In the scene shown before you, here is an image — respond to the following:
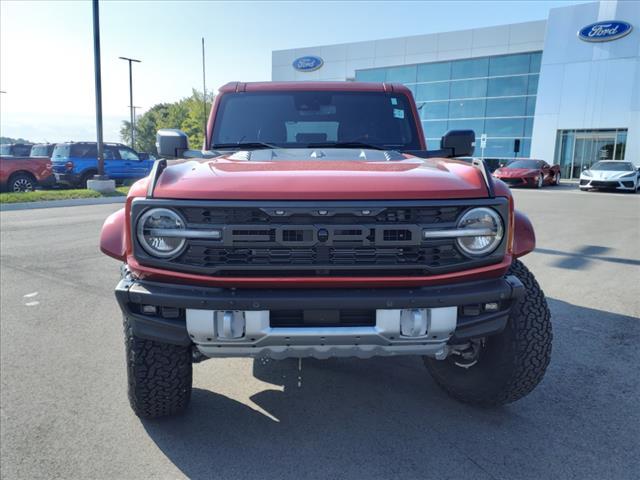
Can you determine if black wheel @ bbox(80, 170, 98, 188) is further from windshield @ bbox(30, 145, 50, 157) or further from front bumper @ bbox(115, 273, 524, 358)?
front bumper @ bbox(115, 273, 524, 358)

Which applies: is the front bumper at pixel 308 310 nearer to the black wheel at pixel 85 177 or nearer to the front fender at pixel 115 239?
the front fender at pixel 115 239

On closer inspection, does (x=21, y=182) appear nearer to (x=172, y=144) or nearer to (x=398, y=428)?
(x=172, y=144)

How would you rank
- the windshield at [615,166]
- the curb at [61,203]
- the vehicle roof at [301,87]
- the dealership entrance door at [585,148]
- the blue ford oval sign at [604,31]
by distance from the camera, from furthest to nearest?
1. the dealership entrance door at [585,148]
2. the blue ford oval sign at [604,31]
3. the windshield at [615,166]
4. the curb at [61,203]
5. the vehicle roof at [301,87]

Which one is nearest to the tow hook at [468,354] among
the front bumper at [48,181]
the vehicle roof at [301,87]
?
the vehicle roof at [301,87]

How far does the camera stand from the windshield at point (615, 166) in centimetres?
2161

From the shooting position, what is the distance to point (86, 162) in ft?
62.3

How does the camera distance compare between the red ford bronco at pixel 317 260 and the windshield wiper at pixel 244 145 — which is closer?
the red ford bronco at pixel 317 260

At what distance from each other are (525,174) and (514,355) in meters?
22.3

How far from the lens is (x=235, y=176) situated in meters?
2.30

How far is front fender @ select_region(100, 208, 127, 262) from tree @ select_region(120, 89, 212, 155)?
151 ft

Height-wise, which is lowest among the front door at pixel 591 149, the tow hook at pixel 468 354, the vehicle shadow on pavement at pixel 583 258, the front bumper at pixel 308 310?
the vehicle shadow on pavement at pixel 583 258

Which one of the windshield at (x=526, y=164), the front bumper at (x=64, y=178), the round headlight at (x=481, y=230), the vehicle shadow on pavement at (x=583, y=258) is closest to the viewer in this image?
the round headlight at (x=481, y=230)

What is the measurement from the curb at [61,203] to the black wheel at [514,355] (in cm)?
1143

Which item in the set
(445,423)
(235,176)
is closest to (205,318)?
(235,176)
